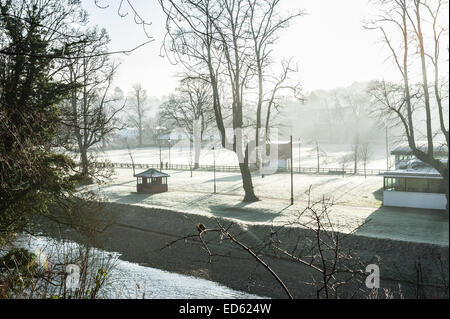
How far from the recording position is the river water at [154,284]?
7.59 metres

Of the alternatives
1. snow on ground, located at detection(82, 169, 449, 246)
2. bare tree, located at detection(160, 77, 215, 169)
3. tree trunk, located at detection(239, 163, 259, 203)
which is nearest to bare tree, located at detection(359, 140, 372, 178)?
snow on ground, located at detection(82, 169, 449, 246)

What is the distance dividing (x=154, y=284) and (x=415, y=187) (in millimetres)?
11123

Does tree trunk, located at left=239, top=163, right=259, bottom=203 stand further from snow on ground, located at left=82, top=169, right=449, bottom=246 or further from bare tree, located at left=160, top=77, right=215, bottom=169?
bare tree, located at left=160, top=77, right=215, bottom=169

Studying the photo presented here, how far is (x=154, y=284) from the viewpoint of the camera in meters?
8.72

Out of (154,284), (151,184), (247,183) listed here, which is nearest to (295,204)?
(247,183)

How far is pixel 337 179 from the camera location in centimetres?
2306

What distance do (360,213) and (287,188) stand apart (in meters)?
6.35

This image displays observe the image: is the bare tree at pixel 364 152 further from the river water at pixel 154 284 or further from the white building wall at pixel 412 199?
the river water at pixel 154 284

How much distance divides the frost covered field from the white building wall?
47.3 ft

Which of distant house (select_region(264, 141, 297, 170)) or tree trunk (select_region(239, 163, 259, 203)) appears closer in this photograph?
tree trunk (select_region(239, 163, 259, 203))

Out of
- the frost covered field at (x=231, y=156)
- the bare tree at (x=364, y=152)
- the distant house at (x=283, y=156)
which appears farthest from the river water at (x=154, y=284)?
the bare tree at (x=364, y=152)

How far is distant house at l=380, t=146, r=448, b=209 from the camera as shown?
14.4 meters
